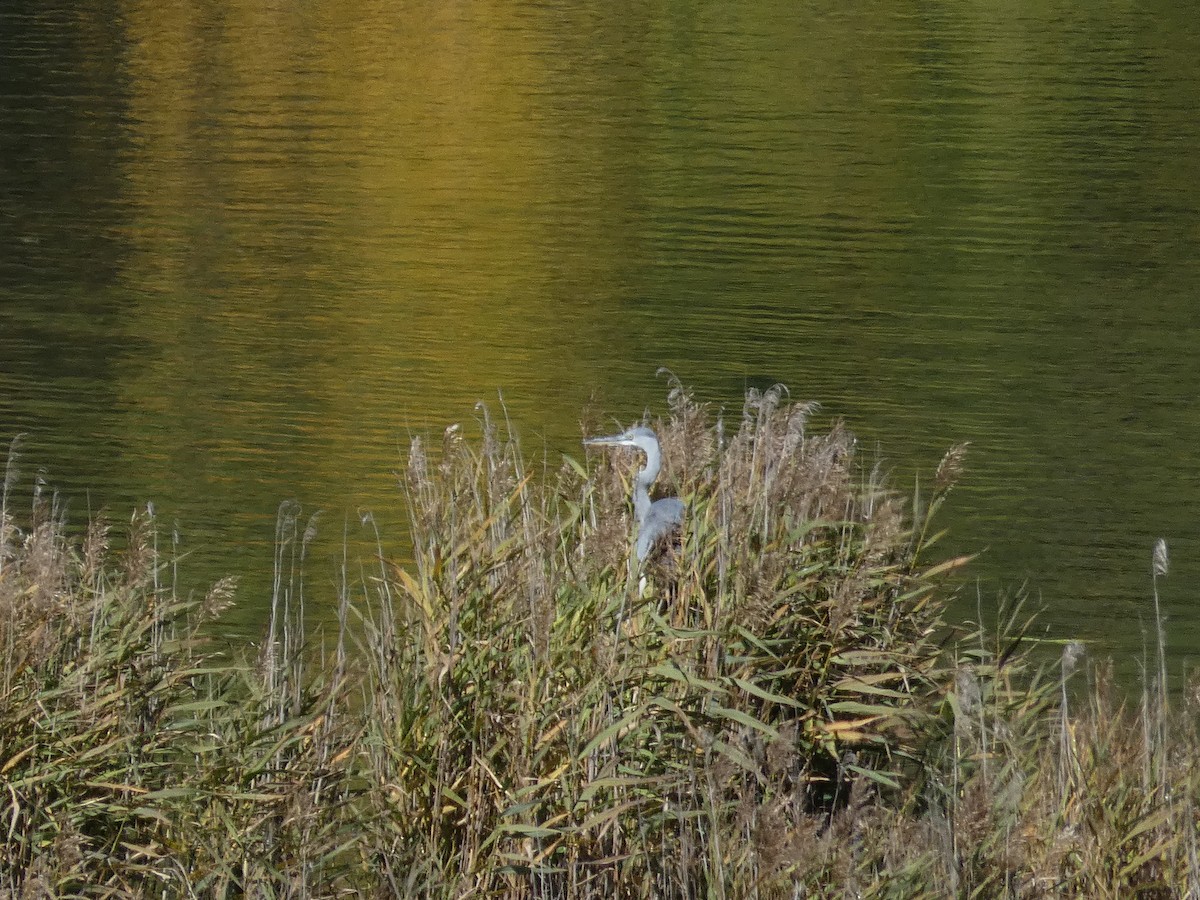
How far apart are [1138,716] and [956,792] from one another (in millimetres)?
Answer: 747

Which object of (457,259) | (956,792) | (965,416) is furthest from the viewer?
(457,259)

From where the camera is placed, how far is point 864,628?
495 centimetres

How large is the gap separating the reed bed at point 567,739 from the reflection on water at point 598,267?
53.8 inches

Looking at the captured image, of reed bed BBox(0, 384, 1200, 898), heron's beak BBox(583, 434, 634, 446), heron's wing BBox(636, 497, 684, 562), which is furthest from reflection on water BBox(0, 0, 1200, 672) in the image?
reed bed BBox(0, 384, 1200, 898)

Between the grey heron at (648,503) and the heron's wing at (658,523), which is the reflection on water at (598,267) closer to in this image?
the grey heron at (648,503)

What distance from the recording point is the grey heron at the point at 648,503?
499 centimetres

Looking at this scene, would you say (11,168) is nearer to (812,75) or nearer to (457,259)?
(457,259)

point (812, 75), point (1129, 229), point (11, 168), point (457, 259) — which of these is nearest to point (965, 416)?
point (457, 259)

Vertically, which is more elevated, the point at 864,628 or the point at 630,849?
the point at 864,628

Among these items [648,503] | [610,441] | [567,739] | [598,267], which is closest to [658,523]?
[648,503]

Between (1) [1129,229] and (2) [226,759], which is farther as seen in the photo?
(1) [1129,229]

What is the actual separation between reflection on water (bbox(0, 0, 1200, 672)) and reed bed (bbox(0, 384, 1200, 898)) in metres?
1.37

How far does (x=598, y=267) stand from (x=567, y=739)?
432 inches

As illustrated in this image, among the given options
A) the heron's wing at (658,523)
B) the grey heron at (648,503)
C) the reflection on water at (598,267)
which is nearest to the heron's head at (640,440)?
the grey heron at (648,503)
